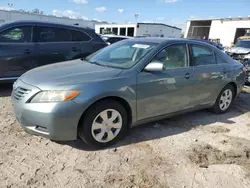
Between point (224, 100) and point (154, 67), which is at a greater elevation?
point (154, 67)

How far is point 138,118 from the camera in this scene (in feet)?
12.2

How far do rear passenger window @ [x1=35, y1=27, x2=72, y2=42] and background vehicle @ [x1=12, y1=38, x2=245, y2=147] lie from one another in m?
2.27

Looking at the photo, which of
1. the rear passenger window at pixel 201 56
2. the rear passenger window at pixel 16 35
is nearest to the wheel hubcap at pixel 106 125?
the rear passenger window at pixel 201 56

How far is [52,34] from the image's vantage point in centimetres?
621

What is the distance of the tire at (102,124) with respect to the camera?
3240 millimetres

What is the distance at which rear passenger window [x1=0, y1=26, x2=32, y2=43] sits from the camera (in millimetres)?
5566

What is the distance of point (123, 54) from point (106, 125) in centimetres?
133

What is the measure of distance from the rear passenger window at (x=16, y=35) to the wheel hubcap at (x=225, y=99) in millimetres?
4552

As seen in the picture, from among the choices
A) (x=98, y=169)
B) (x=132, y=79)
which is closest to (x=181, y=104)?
(x=132, y=79)

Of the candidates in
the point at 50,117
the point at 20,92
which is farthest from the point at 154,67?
the point at 20,92

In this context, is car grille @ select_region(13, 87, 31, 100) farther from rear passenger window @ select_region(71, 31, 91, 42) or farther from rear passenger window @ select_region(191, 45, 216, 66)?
rear passenger window @ select_region(71, 31, 91, 42)

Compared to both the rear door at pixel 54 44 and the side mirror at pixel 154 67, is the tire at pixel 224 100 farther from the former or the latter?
the rear door at pixel 54 44

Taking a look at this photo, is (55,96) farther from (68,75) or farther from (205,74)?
(205,74)

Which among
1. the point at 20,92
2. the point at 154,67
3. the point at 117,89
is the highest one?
the point at 154,67
